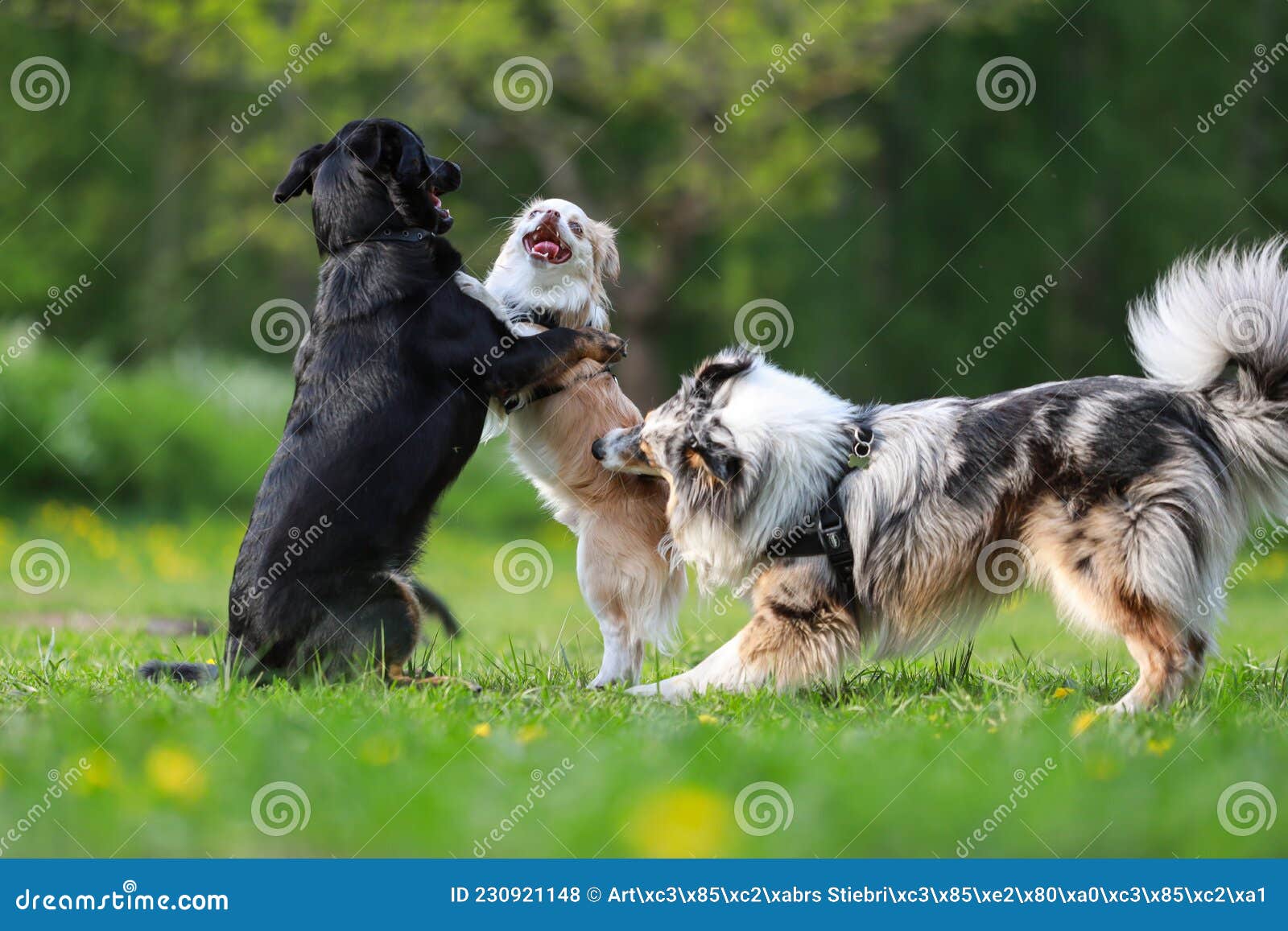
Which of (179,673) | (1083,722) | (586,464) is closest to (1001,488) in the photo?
(1083,722)

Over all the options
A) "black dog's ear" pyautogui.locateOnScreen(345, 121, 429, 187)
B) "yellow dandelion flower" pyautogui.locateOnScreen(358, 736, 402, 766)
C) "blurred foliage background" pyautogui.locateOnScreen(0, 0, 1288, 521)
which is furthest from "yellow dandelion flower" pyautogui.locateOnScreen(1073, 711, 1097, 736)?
"blurred foliage background" pyautogui.locateOnScreen(0, 0, 1288, 521)

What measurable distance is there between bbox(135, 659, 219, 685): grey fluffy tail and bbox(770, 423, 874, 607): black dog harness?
2.19m

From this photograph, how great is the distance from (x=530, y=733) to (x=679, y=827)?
1.02 m

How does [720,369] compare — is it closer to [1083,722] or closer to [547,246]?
[547,246]

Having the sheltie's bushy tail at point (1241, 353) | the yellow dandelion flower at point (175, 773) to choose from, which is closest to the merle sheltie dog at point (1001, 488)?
the sheltie's bushy tail at point (1241, 353)

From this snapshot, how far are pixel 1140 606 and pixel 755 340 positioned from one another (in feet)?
35.3

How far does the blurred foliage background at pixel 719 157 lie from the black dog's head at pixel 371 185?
320 inches

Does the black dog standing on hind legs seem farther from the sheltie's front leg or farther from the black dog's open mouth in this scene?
the sheltie's front leg

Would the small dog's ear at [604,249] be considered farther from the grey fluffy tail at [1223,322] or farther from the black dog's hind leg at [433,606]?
the grey fluffy tail at [1223,322]

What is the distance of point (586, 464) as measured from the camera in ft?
16.0

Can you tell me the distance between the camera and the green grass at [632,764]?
2.74 meters

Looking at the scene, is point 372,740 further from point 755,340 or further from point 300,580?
point 755,340

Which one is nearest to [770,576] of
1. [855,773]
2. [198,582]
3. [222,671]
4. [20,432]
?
[855,773]

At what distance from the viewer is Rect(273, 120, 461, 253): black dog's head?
481 centimetres
